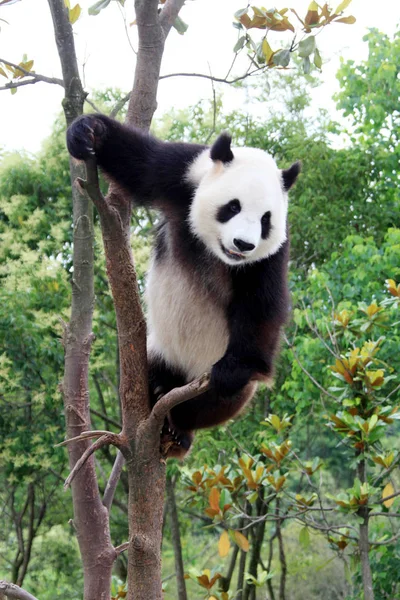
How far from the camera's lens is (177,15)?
3.28 meters

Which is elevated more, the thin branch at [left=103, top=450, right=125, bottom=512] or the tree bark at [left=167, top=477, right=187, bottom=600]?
the tree bark at [left=167, top=477, right=187, bottom=600]

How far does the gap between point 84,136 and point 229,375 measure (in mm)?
1036

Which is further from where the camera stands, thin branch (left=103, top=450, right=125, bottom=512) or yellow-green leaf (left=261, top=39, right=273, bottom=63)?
thin branch (left=103, top=450, right=125, bottom=512)

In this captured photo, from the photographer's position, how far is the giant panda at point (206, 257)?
2.65 metres

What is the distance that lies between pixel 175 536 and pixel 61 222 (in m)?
4.65

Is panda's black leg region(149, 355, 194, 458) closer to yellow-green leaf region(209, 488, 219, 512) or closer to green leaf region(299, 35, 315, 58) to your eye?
yellow-green leaf region(209, 488, 219, 512)

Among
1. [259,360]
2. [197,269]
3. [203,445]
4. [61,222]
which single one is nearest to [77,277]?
[197,269]

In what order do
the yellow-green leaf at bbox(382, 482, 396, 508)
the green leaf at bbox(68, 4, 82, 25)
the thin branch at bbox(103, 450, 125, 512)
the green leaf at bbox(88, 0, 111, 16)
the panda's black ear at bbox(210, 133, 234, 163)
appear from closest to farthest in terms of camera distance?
the panda's black ear at bbox(210, 133, 234, 163)
the green leaf at bbox(88, 0, 111, 16)
the green leaf at bbox(68, 4, 82, 25)
the thin branch at bbox(103, 450, 125, 512)
the yellow-green leaf at bbox(382, 482, 396, 508)

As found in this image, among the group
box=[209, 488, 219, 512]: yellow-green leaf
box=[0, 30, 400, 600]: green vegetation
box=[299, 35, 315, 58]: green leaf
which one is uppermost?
box=[0, 30, 400, 600]: green vegetation

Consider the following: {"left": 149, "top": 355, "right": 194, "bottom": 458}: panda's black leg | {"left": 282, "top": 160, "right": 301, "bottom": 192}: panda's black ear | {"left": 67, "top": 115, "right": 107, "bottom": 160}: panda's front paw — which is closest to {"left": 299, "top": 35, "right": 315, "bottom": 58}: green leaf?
{"left": 282, "top": 160, "right": 301, "bottom": 192}: panda's black ear

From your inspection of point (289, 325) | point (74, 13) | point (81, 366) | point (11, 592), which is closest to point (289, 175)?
point (74, 13)

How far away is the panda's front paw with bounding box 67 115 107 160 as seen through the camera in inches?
103

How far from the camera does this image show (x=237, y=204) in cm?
A: 264

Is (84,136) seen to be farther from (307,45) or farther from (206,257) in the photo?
(307,45)
